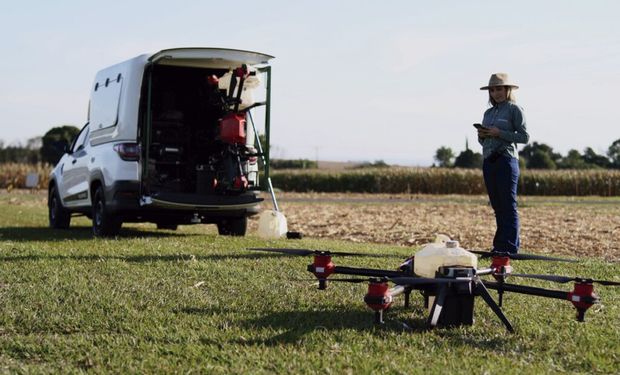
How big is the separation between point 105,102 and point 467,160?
1402 inches

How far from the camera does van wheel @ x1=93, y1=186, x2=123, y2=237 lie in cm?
1154

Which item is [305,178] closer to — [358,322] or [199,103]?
[199,103]

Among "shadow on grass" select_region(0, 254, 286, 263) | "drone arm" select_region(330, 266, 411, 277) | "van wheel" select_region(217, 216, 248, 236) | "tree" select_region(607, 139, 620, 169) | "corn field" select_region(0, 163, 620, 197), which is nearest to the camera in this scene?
"drone arm" select_region(330, 266, 411, 277)

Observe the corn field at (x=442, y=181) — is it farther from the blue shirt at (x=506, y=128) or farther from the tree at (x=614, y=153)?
the blue shirt at (x=506, y=128)

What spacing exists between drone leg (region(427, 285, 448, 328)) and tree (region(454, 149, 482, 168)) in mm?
40166

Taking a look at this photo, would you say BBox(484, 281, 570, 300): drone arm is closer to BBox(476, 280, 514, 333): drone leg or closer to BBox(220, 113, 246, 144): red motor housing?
BBox(476, 280, 514, 333): drone leg

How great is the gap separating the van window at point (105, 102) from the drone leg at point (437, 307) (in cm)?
744

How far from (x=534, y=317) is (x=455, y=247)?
828 mm

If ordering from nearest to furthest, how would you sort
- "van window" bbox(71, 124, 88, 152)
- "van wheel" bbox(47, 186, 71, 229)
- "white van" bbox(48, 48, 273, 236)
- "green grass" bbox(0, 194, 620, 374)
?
"green grass" bbox(0, 194, 620, 374) < "white van" bbox(48, 48, 273, 236) < "van window" bbox(71, 124, 88, 152) < "van wheel" bbox(47, 186, 71, 229)

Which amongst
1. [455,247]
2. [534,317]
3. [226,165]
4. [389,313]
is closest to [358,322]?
[389,313]

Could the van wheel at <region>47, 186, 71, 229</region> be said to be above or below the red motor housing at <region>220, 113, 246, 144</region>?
below

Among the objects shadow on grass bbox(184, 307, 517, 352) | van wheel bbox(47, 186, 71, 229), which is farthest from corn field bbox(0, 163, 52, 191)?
shadow on grass bbox(184, 307, 517, 352)

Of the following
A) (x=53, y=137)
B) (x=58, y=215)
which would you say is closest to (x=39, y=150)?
(x=53, y=137)

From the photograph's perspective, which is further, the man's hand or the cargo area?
the cargo area
